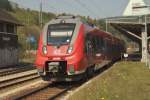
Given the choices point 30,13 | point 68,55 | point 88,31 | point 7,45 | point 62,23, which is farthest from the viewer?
point 30,13

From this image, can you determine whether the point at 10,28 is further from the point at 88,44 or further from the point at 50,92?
the point at 50,92

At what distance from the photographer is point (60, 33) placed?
62.8 feet

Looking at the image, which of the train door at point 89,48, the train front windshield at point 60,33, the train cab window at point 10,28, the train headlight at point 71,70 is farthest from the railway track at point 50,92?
the train cab window at point 10,28

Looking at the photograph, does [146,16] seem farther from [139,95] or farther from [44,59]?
[139,95]

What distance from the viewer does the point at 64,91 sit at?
17297 mm

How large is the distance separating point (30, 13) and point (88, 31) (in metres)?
103

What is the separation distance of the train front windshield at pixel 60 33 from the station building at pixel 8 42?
18.6 m

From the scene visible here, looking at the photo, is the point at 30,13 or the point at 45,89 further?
the point at 30,13

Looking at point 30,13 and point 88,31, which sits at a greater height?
point 30,13

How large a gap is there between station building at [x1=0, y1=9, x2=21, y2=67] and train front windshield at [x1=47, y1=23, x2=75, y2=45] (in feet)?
60.9

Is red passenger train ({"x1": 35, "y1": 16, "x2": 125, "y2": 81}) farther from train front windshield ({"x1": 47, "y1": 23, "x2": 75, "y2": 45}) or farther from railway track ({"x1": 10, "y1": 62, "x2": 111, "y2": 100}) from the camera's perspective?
railway track ({"x1": 10, "y1": 62, "x2": 111, "y2": 100})

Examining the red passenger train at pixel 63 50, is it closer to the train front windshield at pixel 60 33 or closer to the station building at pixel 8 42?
the train front windshield at pixel 60 33

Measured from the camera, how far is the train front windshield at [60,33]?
18.9 m

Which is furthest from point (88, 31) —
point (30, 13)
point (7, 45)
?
point (30, 13)
